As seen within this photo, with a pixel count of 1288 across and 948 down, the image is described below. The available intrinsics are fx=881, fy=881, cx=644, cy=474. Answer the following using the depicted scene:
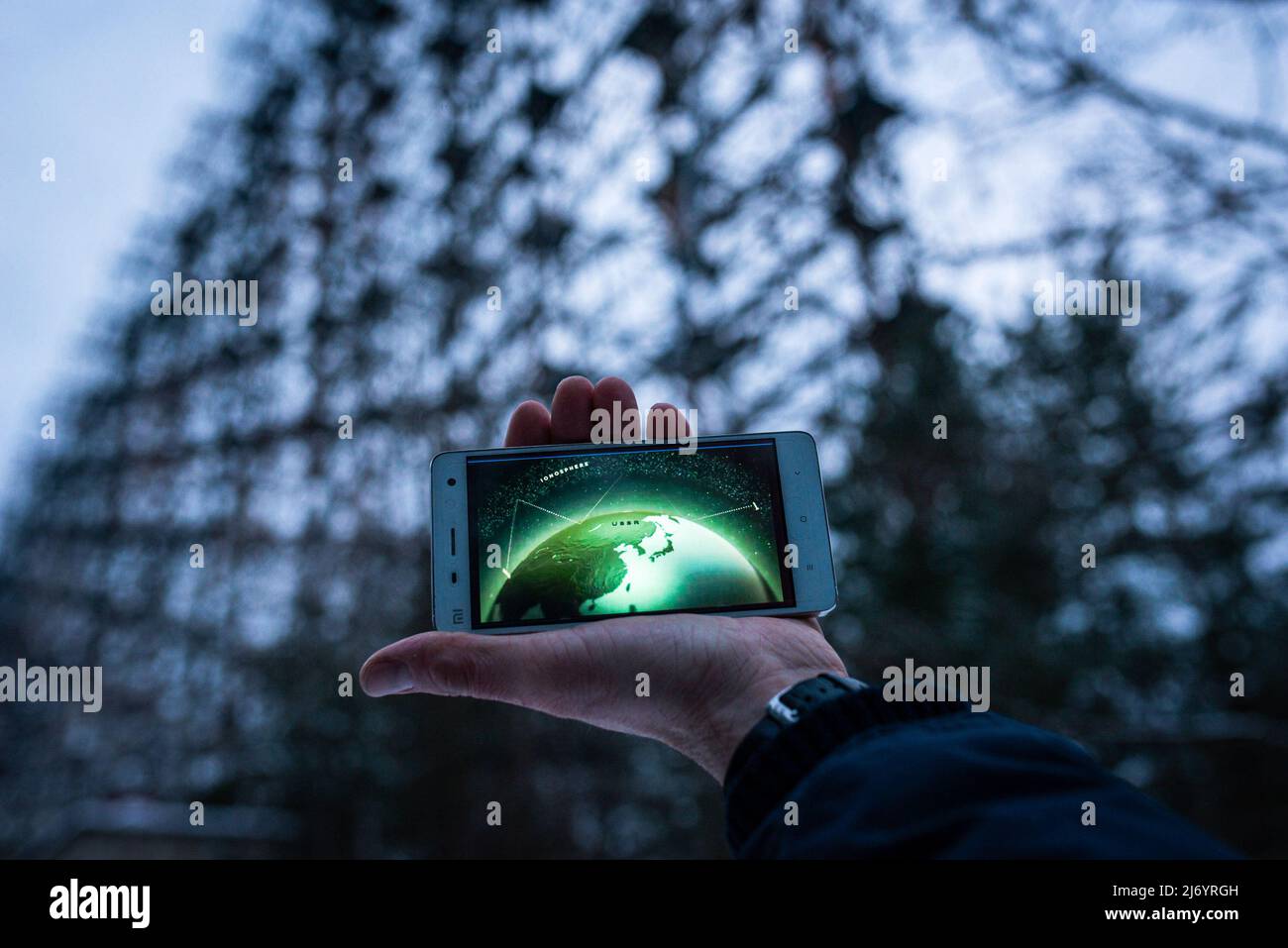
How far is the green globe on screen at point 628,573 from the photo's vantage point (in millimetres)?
634

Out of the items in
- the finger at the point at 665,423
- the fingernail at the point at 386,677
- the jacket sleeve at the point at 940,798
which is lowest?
the jacket sleeve at the point at 940,798

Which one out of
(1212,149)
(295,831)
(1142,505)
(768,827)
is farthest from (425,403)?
(768,827)

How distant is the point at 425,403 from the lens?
76.6 inches

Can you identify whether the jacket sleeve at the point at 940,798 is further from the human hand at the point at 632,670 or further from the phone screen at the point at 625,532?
the phone screen at the point at 625,532

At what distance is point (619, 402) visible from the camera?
27.5 inches

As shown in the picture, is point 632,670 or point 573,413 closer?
point 632,670

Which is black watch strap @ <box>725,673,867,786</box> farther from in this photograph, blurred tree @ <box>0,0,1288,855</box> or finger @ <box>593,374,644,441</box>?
blurred tree @ <box>0,0,1288,855</box>

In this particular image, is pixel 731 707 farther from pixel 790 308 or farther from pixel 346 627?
pixel 346 627

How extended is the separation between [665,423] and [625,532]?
96mm

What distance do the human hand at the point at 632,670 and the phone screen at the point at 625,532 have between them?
0.04m

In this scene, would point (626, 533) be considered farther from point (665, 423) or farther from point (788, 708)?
point (788, 708)

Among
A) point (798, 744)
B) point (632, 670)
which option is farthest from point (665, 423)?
point (798, 744)

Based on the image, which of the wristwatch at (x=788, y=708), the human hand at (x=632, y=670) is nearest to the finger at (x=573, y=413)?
the human hand at (x=632, y=670)
